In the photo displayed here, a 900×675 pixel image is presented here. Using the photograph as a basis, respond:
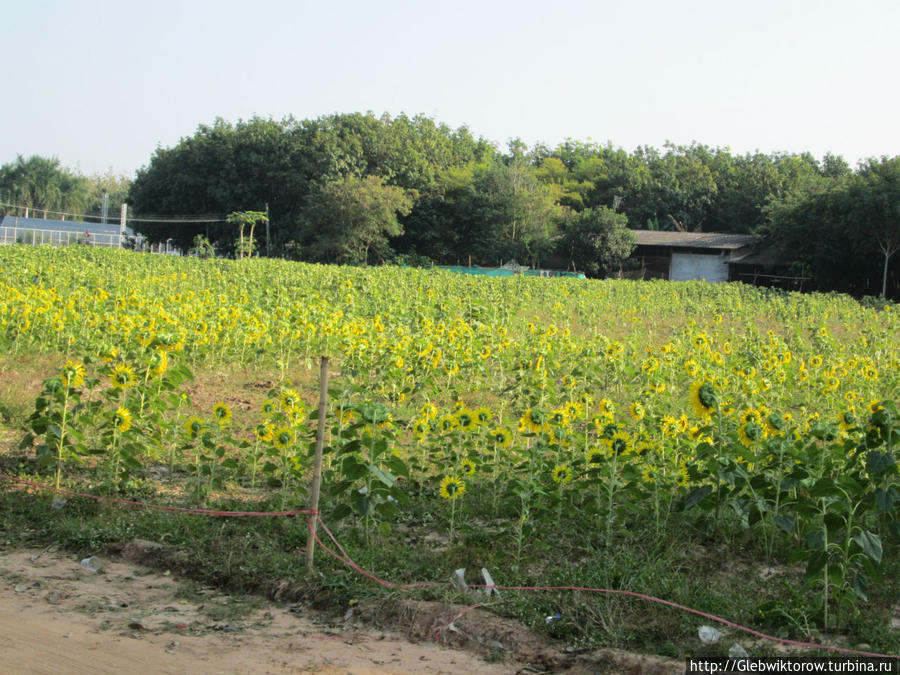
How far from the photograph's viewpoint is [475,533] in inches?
209

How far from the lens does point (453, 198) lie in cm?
5178

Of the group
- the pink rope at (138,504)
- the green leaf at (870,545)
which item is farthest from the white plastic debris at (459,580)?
the green leaf at (870,545)

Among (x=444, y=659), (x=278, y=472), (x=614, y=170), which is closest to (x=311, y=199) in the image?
(x=614, y=170)

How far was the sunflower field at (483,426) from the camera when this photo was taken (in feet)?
16.3

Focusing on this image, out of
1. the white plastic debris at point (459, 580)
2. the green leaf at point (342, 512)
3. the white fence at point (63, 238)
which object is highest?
the white fence at point (63, 238)

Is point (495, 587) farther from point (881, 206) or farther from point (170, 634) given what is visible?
point (881, 206)

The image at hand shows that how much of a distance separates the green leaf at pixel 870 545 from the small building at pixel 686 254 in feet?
130

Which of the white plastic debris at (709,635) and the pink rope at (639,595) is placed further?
the white plastic debris at (709,635)

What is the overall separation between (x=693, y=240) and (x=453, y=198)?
14.6 metres

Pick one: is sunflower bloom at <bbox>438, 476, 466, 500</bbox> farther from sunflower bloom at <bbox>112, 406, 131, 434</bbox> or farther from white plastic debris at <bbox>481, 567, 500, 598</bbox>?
sunflower bloom at <bbox>112, 406, 131, 434</bbox>

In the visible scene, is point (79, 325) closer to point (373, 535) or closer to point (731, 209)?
point (373, 535)

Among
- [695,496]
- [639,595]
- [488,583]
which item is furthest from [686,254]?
[639,595]

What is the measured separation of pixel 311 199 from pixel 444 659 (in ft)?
148

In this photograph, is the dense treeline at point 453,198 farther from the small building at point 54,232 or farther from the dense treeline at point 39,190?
the dense treeline at point 39,190
